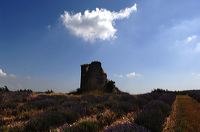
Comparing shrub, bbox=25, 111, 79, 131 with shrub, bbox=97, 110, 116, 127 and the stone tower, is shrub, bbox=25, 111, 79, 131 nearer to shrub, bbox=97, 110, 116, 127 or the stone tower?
shrub, bbox=97, 110, 116, 127

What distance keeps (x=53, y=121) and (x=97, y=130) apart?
242cm

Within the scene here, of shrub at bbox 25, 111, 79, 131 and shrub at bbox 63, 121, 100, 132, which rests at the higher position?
shrub at bbox 25, 111, 79, 131

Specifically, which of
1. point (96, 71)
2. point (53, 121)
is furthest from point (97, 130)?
point (96, 71)

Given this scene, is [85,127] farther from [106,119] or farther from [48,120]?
[48,120]

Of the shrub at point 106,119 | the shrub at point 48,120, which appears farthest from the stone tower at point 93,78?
the shrub at point 106,119

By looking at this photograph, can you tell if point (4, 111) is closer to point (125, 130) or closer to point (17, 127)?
point (17, 127)

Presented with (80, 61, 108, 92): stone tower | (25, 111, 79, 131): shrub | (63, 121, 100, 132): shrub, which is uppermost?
(80, 61, 108, 92): stone tower

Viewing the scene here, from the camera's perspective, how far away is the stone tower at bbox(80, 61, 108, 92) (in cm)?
3790

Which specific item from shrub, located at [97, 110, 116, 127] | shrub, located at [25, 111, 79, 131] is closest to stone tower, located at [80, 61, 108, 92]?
shrub, located at [25, 111, 79, 131]

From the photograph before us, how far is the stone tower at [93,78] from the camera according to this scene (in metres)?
37.9

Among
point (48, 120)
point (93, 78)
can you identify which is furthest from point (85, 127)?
point (93, 78)

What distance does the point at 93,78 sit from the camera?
124 ft

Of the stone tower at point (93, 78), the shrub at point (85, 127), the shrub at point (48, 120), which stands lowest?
the shrub at point (85, 127)

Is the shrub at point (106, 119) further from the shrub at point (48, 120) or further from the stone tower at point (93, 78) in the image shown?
the stone tower at point (93, 78)
